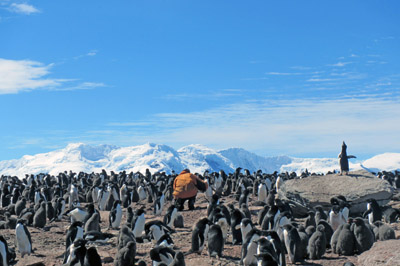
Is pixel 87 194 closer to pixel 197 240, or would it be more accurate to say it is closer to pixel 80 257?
pixel 197 240

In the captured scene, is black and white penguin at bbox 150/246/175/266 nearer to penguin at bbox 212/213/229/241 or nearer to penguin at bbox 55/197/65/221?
penguin at bbox 212/213/229/241

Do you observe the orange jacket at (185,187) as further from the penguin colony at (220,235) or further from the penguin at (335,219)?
the penguin at (335,219)

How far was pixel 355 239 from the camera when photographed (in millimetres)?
10695

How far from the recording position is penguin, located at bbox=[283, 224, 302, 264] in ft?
33.0

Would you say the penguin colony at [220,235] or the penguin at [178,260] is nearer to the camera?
the penguin at [178,260]

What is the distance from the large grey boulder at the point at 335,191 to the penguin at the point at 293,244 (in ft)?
19.5

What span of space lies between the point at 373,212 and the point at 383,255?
622cm

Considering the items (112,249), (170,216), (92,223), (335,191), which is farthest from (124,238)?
(335,191)

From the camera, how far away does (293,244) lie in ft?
33.1

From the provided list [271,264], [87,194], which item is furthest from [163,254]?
[87,194]

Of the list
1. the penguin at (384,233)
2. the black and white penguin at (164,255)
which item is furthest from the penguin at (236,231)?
the penguin at (384,233)

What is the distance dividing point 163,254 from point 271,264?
8.17 ft

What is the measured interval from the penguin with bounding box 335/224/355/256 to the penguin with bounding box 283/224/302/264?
106cm

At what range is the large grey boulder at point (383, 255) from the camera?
8.36 meters
